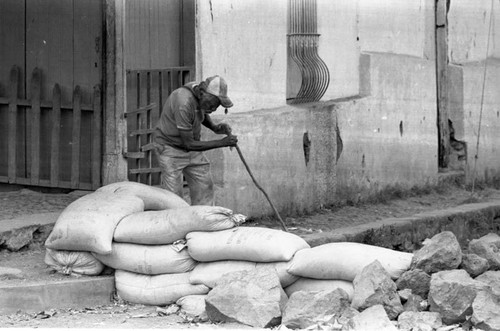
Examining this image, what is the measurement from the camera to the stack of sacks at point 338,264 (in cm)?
788

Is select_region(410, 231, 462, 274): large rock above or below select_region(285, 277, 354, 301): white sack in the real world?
above

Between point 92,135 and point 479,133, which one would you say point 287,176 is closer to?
point 92,135

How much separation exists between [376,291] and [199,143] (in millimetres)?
2461

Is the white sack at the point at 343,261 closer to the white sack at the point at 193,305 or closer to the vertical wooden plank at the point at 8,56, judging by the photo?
the white sack at the point at 193,305

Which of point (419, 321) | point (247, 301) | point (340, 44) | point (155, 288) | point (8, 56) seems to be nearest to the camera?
point (419, 321)

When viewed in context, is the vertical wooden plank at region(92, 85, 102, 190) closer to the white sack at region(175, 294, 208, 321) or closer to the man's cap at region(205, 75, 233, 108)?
the man's cap at region(205, 75, 233, 108)

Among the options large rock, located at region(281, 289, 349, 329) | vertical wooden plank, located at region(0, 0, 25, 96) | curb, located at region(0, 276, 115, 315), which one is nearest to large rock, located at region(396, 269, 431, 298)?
large rock, located at region(281, 289, 349, 329)

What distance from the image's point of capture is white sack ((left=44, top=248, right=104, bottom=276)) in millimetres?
8438

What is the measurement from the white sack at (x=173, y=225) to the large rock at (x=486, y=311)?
79.9 inches

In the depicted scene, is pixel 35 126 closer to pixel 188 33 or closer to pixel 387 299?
pixel 188 33

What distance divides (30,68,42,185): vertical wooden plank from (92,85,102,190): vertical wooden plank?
1.90 ft

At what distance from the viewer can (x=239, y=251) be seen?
8.20m

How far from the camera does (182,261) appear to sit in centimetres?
841

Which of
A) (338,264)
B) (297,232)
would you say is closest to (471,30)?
(297,232)
